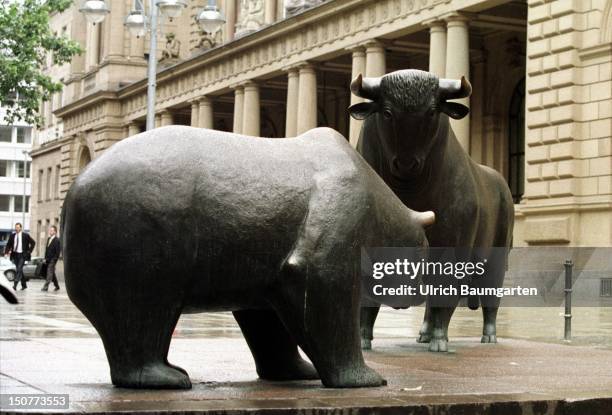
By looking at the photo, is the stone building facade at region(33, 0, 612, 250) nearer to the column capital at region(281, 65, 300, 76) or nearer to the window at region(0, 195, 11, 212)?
the column capital at region(281, 65, 300, 76)

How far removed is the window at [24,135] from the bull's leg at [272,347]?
10713cm

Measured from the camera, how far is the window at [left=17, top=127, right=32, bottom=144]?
109625mm

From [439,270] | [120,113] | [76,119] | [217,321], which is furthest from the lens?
[76,119]

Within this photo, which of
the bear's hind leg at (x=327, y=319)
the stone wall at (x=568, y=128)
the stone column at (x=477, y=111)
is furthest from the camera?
the stone column at (x=477, y=111)

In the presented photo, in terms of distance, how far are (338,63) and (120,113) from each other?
21.3 metres

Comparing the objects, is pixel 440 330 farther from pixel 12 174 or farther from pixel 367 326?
pixel 12 174

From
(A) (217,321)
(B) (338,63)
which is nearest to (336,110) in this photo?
(B) (338,63)

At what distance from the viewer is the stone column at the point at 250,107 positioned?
4419 cm

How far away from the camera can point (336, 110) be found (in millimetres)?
52031

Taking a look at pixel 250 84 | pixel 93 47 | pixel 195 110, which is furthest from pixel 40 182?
pixel 250 84

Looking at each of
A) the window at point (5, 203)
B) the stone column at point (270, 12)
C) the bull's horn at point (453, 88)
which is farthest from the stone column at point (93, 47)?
the bull's horn at point (453, 88)

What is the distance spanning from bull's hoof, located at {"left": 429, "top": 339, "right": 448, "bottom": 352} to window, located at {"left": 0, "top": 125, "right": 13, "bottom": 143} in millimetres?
105065

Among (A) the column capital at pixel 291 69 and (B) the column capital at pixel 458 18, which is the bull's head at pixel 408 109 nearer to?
(B) the column capital at pixel 458 18

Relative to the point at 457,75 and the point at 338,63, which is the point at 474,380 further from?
the point at 338,63
